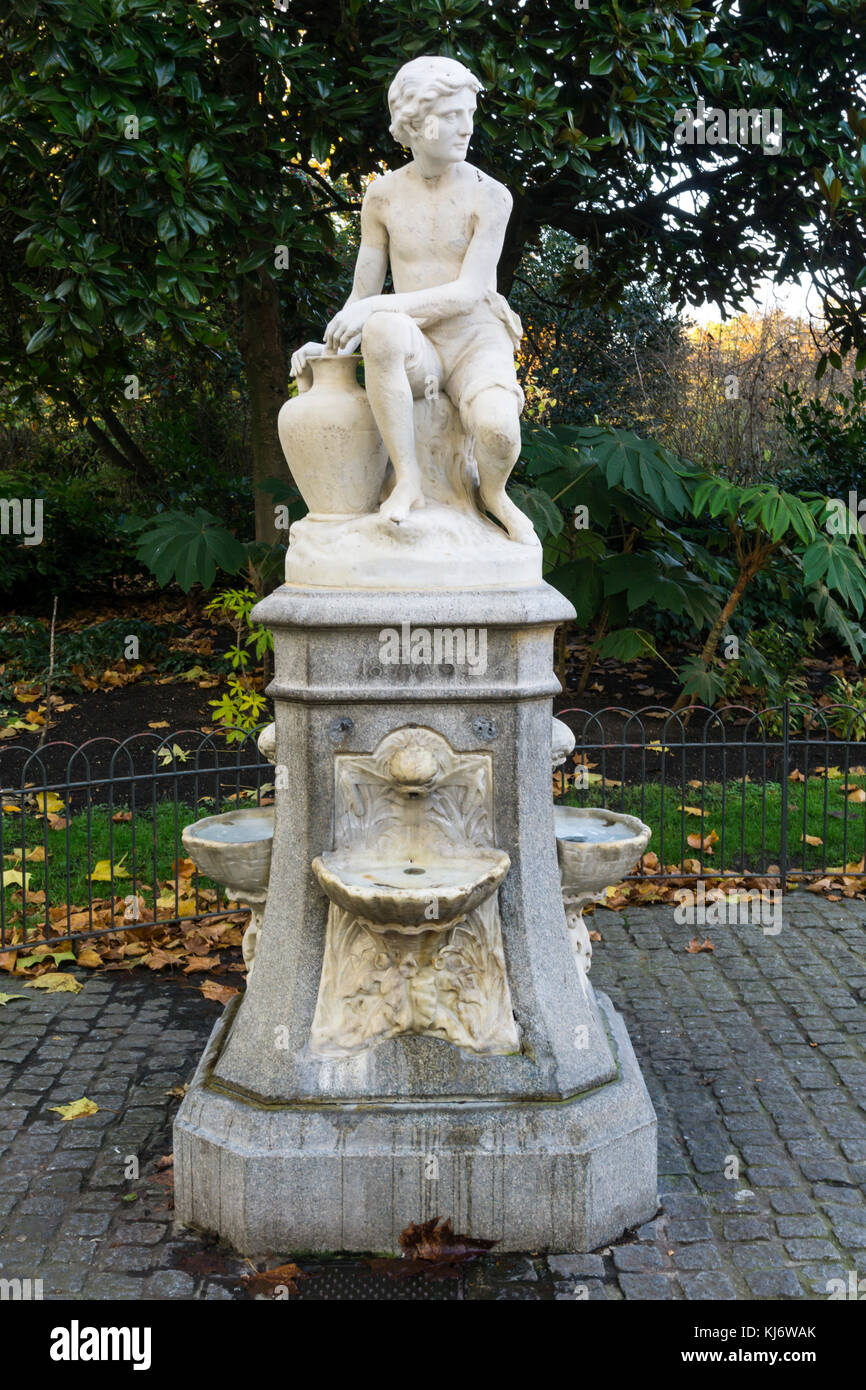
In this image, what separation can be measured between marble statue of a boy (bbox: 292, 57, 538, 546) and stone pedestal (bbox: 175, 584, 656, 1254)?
1.57ft

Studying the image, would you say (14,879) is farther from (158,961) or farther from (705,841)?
(705,841)

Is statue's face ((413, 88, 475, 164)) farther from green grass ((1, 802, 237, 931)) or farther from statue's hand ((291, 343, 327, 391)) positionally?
green grass ((1, 802, 237, 931))

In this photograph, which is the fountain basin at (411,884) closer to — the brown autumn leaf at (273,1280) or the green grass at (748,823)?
the brown autumn leaf at (273,1280)

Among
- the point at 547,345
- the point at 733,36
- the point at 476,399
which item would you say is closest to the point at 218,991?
the point at 476,399

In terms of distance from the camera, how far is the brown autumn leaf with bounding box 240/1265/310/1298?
11.5ft

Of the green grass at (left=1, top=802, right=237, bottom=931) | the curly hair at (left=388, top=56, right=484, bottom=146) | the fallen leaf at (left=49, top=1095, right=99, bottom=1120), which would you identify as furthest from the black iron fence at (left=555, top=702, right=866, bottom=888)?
the curly hair at (left=388, top=56, right=484, bottom=146)

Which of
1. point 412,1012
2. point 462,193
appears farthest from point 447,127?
point 412,1012

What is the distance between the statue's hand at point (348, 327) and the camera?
3.95 meters

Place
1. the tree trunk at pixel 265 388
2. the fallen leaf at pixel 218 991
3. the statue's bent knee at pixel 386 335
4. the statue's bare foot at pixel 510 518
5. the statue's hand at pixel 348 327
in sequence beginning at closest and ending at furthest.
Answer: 1. the statue's bent knee at pixel 386 335
2. the statue's hand at pixel 348 327
3. the statue's bare foot at pixel 510 518
4. the fallen leaf at pixel 218 991
5. the tree trunk at pixel 265 388

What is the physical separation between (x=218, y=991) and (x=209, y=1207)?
1.90 meters

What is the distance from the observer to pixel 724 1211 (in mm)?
3896

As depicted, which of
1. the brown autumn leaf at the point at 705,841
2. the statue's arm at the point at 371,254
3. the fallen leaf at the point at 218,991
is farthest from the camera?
the brown autumn leaf at the point at 705,841

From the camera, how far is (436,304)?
4.02 m

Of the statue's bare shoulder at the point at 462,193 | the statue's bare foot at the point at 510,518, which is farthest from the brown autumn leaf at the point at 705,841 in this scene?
the statue's bare shoulder at the point at 462,193
